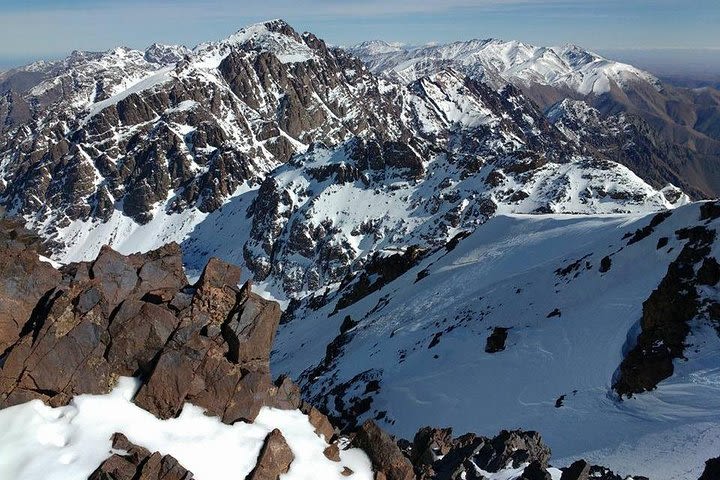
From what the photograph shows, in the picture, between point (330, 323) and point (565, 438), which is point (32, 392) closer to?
point (565, 438)

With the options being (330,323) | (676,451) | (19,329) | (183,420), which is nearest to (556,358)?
(676,451)

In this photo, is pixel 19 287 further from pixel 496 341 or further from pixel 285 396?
pixel 496 341

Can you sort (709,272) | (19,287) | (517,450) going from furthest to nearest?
(709,272) < (517,450) < (19,287)

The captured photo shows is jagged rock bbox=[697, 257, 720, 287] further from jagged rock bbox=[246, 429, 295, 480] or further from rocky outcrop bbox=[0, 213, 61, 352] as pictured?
rocky outcrop bbox=[0, 213, 61, 352]

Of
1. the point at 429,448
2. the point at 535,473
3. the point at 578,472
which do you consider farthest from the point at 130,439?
the point at 578,472

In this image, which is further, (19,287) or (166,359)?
(19,287)

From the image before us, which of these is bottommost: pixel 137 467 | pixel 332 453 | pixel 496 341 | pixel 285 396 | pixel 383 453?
pixel 496 341
